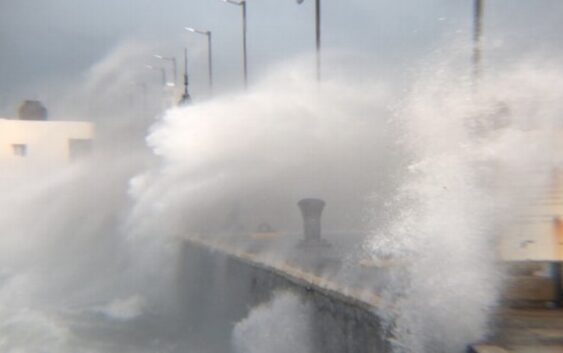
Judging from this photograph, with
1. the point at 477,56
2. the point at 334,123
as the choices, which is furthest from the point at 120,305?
the point at 477,56

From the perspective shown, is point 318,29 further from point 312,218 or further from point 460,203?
point 460,203

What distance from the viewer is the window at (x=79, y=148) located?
207 ft

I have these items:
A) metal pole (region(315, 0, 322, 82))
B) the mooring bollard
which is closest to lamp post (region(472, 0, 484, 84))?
the mooring bollard

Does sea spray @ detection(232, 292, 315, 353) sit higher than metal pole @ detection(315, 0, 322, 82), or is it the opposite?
metal pole @ detection(315, 0, 322, 82)

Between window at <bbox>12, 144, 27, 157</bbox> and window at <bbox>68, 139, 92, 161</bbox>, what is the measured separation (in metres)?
3.19

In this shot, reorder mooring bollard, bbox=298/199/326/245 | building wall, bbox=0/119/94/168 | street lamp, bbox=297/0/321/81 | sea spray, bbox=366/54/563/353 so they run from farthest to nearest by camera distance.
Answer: building wall, bbox=0/119/94/168 < street lamp, bbox=297/0/321/81 < mooring bollard, bbox=298/199/326/245 < sea spray, bbox=366/54/563/353

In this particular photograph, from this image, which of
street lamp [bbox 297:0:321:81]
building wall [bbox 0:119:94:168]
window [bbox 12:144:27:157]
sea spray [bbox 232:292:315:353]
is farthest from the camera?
window [bbox 12:144:27:157]

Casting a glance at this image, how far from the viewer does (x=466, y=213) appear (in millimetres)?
9367

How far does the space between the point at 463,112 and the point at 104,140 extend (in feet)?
181

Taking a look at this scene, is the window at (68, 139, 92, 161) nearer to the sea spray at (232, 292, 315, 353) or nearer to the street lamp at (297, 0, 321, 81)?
the street lamp at (297, 0, 321, 81)

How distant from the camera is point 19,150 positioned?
65125 mm

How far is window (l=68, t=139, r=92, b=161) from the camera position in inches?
2484

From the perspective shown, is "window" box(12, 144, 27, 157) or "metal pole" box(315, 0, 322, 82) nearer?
"metal pole" box(315, 0, 322, 82)

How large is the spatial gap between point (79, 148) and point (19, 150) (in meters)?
4.26
